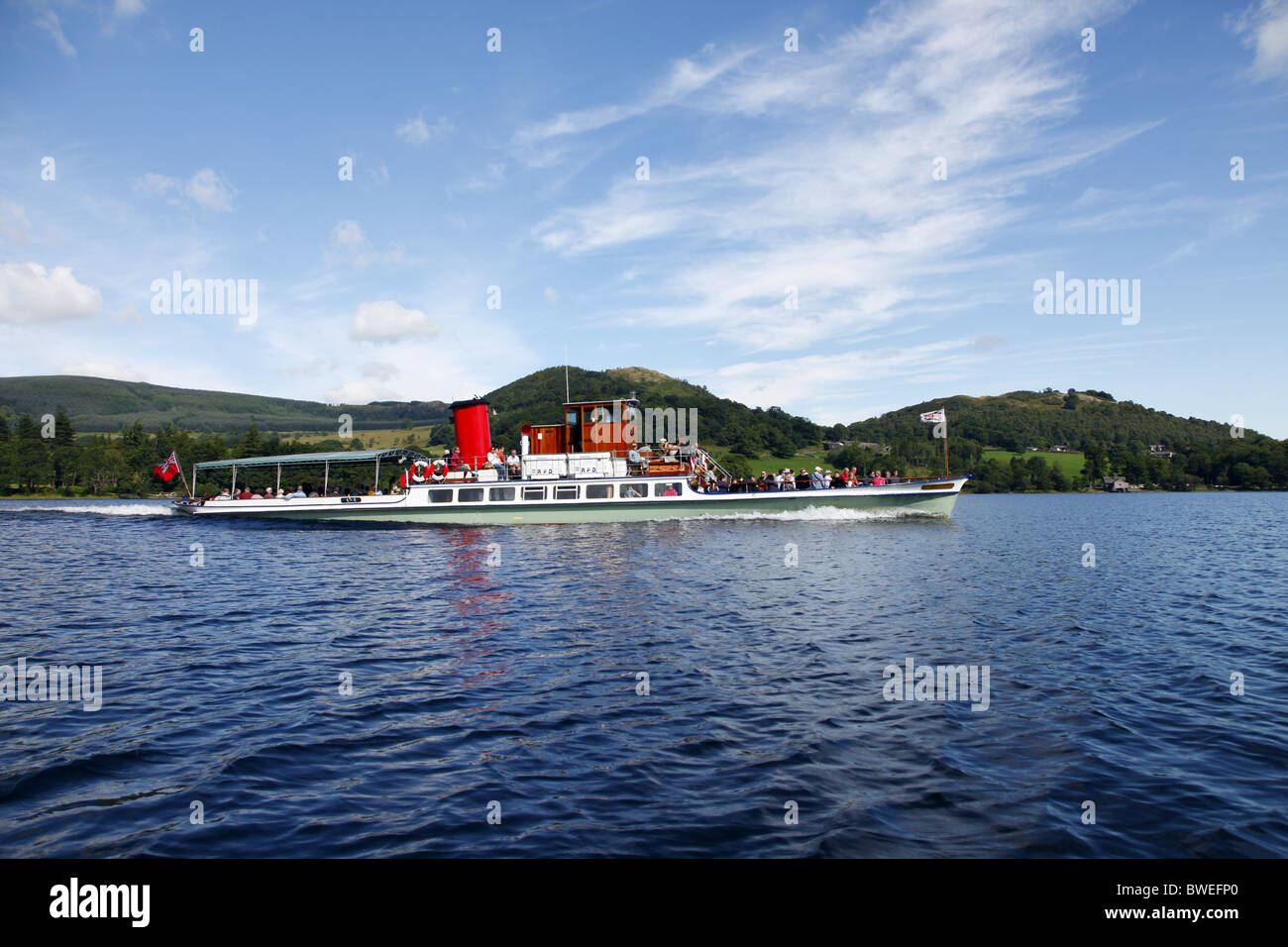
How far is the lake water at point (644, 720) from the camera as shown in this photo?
782 cm

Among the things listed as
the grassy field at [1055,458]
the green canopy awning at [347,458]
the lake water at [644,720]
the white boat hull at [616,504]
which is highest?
the grassy field at [1055,458]

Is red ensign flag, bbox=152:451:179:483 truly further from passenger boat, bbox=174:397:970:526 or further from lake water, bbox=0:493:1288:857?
lake water, bbox=0:493:1288:857

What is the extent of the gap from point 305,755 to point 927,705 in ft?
32.5

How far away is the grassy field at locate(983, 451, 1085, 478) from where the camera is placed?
179 metres

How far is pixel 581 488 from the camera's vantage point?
5197 cm

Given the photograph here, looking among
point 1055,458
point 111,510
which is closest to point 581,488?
point 111,510

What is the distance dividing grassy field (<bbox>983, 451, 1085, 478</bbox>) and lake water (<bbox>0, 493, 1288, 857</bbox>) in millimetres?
173013

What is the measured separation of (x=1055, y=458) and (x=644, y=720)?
679ft

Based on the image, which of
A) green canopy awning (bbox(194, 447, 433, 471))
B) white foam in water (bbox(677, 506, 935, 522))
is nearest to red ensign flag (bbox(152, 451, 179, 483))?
green canopy awning (bbox(194, 447, 433, 471))

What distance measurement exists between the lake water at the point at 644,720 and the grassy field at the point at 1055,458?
173 m

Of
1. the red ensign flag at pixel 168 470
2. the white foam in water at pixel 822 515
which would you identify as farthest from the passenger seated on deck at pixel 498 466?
the red ensign flag at pixel 168 470

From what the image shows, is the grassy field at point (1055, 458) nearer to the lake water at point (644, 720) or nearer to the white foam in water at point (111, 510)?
the lake water at point (644, 720)

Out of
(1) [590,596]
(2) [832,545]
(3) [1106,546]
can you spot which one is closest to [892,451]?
(3) [1106,546]
